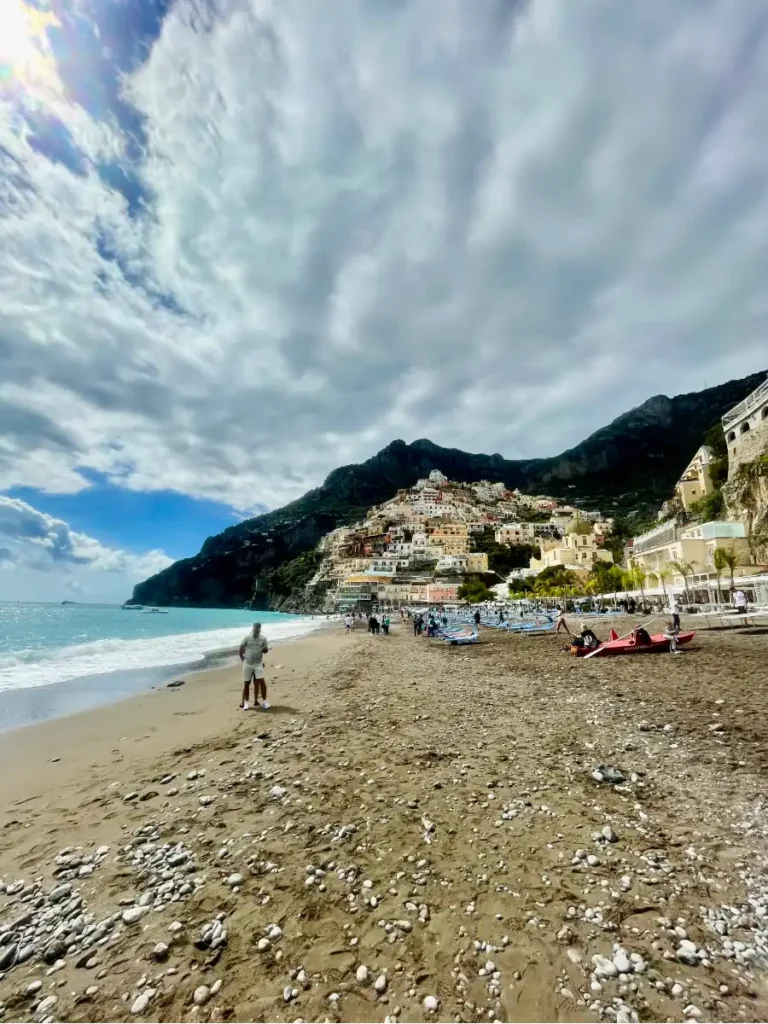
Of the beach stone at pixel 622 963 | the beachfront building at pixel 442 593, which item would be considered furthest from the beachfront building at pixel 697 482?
the beach stone at pixel 622 963

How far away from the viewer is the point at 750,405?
206 feet

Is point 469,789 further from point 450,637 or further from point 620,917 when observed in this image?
point 450,637

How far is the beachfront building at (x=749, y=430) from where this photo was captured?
5622cm

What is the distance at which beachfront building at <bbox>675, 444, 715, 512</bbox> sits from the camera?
245 ft

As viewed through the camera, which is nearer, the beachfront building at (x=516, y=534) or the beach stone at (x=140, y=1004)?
the beach stone at (x=140, y=1004)

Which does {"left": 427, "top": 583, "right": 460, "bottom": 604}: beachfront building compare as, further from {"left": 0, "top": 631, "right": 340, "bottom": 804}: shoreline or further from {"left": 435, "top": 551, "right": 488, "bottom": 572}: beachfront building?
{"left": 0, "top": 631, "right": 340, "bottom": 804}: shoreline

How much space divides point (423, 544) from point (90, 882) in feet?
530

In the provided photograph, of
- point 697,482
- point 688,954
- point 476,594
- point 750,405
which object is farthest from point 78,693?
point 697,482

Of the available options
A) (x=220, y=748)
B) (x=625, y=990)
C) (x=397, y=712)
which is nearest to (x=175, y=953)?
(x=625, y=990)

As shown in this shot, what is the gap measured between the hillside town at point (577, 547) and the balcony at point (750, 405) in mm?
178

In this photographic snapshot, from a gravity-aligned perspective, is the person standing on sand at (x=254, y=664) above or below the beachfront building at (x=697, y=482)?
below

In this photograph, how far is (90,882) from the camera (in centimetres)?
469

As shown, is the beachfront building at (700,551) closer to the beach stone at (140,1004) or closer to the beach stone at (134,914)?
the beach stone at (134,914)

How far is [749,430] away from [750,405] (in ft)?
16.7
